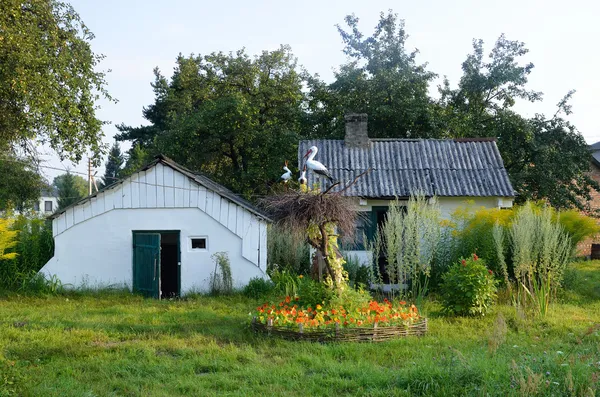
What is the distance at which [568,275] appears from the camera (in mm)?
12859

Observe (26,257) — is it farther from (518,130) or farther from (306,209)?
(518,130)

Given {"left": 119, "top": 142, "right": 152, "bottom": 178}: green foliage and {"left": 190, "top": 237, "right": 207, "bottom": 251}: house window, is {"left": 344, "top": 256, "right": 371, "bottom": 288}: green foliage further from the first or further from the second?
{"left": 119, "top": 142, "right": 152, "bottom": 178}: green foliage

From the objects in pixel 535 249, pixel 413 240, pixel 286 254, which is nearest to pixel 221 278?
pixel 286 254

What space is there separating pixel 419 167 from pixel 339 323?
853 centimetres

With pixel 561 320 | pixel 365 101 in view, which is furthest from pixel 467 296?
pixel 365 101

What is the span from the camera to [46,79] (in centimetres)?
1202

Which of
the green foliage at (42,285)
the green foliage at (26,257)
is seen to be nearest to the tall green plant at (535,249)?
the green foliage at (42,285)

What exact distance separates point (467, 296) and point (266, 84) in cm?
1849

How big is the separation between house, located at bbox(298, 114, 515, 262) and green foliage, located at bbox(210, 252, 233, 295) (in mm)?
3300

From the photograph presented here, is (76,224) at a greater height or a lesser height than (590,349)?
greater

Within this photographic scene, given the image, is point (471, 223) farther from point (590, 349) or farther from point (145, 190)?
point (145, 190)

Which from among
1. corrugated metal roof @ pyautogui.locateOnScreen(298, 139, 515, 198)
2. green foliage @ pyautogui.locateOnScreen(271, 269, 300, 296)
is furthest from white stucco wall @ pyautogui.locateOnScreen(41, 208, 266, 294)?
corrugated metal roof @ pyautogui.locateOnScreen(298, 139, 515, 198)

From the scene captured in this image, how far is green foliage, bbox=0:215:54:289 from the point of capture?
43.9ft

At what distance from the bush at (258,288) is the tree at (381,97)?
9196 millimetres
